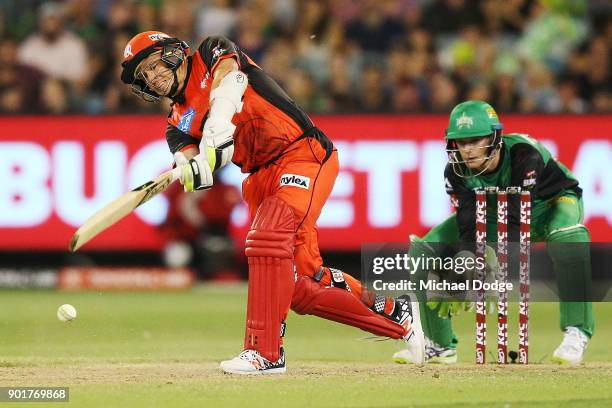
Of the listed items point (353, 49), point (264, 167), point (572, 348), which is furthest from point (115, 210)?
point (353, 49)

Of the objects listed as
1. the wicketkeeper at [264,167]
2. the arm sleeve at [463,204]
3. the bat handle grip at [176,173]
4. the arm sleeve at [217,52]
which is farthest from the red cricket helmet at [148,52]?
the arm sleeve at [463,204]

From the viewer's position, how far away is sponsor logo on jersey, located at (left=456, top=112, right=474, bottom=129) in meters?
7.57

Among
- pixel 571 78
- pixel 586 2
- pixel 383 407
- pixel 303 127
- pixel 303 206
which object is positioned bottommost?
pixel 383 407

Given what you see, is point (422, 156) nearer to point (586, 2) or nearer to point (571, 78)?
point (571, 78)

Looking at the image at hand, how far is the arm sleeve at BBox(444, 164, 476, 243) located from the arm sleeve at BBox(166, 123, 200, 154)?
1612 millimetres

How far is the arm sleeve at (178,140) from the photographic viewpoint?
741 cm

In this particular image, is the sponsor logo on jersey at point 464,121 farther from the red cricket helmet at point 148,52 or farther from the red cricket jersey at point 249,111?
the red cricket helmet at point 148,52

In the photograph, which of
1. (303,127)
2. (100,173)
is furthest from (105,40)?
(303,127)

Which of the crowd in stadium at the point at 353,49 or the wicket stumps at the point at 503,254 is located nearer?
the wicket stumps at the point at 503,254

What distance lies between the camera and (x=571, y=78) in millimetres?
14102

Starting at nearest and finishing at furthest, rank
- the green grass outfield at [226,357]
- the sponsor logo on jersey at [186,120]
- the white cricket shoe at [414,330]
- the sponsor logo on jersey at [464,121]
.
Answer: the green grass outfield at [226,357], the sponsor logo on jersey at [186,120], the white cricket shoe at [414,330], the sponsor logo on jersey at [464,121]

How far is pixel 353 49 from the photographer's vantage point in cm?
1450

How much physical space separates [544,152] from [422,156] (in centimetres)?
530

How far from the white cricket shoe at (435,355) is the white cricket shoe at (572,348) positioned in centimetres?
64
